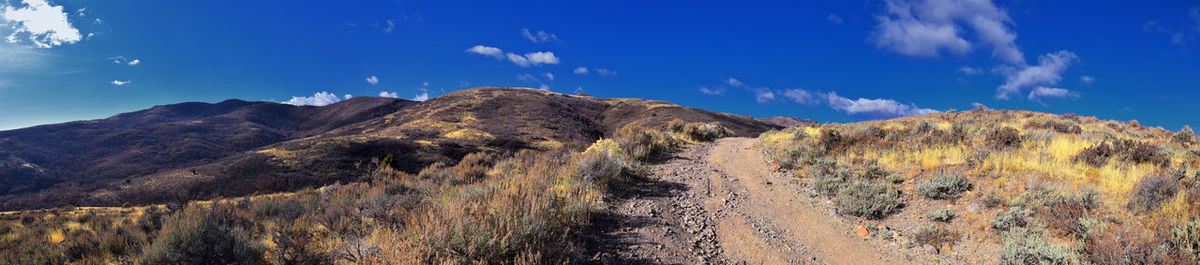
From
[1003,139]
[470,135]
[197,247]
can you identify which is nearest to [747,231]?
[197,247]

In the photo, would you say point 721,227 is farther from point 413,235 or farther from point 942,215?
point 413,235

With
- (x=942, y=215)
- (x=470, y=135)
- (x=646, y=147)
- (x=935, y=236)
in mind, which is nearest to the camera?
(x=935, y=236)

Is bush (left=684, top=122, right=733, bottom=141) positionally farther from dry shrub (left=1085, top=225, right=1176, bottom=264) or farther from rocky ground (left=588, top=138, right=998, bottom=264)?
dry shrub (left=1085, top=225, right=1176, bottom=264)

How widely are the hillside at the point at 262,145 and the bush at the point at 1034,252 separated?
21.5 meters

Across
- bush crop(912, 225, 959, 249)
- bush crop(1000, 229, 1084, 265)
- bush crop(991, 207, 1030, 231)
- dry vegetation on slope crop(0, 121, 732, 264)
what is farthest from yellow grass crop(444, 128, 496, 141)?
bush crop(1000, 229, 1084, 265)

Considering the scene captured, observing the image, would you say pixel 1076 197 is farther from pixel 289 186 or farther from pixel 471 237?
pixel 289 186

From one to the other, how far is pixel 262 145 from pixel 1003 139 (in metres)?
63.5

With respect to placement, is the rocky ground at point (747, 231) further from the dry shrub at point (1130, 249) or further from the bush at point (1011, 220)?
the dry shrub at point (1130, 249)

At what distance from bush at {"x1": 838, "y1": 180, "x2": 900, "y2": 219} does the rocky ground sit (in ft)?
0.59

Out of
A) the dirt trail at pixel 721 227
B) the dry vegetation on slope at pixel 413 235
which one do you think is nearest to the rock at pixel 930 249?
the dirt trail at pixel 721 227

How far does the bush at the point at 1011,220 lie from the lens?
5.37m

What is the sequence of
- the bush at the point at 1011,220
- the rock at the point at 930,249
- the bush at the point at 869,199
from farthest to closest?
the bush at the point at 869,199
the bush at the point at 1011,220
the rock at the point at 930,249

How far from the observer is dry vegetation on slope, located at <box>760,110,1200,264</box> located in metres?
4.29

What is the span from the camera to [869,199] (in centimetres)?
705
